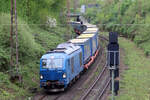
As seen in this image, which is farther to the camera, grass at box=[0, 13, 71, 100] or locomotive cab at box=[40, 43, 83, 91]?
locomotive cab at box=[40, 43, 83, 91]

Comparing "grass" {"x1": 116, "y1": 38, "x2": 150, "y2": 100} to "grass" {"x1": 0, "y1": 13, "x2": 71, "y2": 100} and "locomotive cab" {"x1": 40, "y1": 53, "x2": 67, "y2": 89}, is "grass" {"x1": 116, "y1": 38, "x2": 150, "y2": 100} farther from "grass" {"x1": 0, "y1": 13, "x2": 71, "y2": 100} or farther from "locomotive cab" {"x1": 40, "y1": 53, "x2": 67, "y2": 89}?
"grass" {"x1": 0, "y1": 13, "x2": 71, "y2": 100}

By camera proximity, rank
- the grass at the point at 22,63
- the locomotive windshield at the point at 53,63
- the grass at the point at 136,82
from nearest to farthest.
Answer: the grass at the point at 136,82, the grass at the point at 22,63, the locomotive windshield at the point at 53,63

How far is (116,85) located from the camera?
1537 centimetres

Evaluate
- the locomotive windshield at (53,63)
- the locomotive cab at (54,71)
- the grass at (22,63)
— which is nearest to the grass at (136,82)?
the locomotive cab at (54,71)

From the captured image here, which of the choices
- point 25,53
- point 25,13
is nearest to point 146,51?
point 25,13

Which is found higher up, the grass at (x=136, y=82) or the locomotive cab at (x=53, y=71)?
the locomotive cab at (x=53, y=71)

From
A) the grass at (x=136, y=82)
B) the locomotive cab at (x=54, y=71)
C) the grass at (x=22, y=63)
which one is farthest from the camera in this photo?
the locomotive cab at (x=54, y=71)

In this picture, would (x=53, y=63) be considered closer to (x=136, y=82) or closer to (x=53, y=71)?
(x=53, y=71)

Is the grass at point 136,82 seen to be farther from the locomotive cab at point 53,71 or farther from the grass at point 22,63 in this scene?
the grass at point 22,63

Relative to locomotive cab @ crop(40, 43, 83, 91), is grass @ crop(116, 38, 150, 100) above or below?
below

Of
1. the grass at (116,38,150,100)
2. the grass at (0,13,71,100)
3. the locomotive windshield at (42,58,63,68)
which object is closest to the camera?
the grass at (116,38,150,100)

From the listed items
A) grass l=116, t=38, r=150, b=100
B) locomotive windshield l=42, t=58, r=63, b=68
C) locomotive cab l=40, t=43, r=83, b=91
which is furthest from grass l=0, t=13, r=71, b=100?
grass l=116, t=38, r=150, b=100

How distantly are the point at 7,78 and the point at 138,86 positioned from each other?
9560mm

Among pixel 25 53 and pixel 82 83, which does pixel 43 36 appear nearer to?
pixel 25 53
